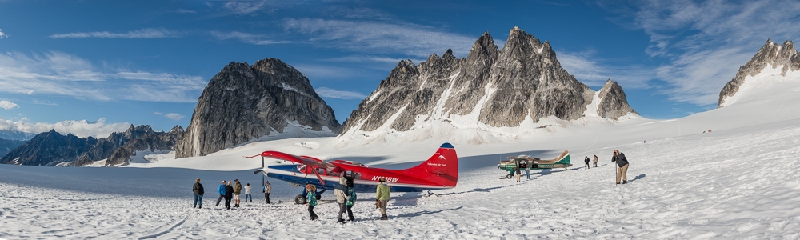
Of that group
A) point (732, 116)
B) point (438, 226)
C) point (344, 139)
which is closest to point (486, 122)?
point (344, 139)

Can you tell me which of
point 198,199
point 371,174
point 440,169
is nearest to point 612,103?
point 440,169

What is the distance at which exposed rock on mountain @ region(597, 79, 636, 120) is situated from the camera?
387 feet

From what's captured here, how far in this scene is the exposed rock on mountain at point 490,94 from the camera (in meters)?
117

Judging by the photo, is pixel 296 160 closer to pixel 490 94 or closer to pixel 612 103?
pixel 490 94

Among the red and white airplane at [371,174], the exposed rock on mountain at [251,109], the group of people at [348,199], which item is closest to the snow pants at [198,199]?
the red and white airplane at [371,174]

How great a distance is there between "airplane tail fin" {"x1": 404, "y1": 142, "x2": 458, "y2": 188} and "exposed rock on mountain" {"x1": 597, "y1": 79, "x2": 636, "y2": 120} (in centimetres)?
10759

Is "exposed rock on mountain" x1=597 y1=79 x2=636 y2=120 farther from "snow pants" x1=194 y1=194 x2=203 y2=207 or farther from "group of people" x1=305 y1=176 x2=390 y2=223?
"snow pants" x1=194 y1=194 x2=203 y2=207

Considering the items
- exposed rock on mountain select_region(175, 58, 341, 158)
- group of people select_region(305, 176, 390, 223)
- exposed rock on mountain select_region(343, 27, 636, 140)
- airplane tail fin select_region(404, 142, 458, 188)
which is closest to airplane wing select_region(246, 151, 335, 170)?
airplane tail fin select_region(404, 142, 458, 188)

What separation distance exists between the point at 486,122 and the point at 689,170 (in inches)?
3915

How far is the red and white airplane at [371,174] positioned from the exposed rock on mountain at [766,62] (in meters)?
146

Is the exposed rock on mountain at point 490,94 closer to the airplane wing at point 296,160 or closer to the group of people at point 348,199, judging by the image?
the airplane wing at point 296,160

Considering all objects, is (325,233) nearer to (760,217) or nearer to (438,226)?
(438,226)

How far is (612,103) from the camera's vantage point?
11925 cm

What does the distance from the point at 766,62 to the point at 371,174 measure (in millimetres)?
158046
